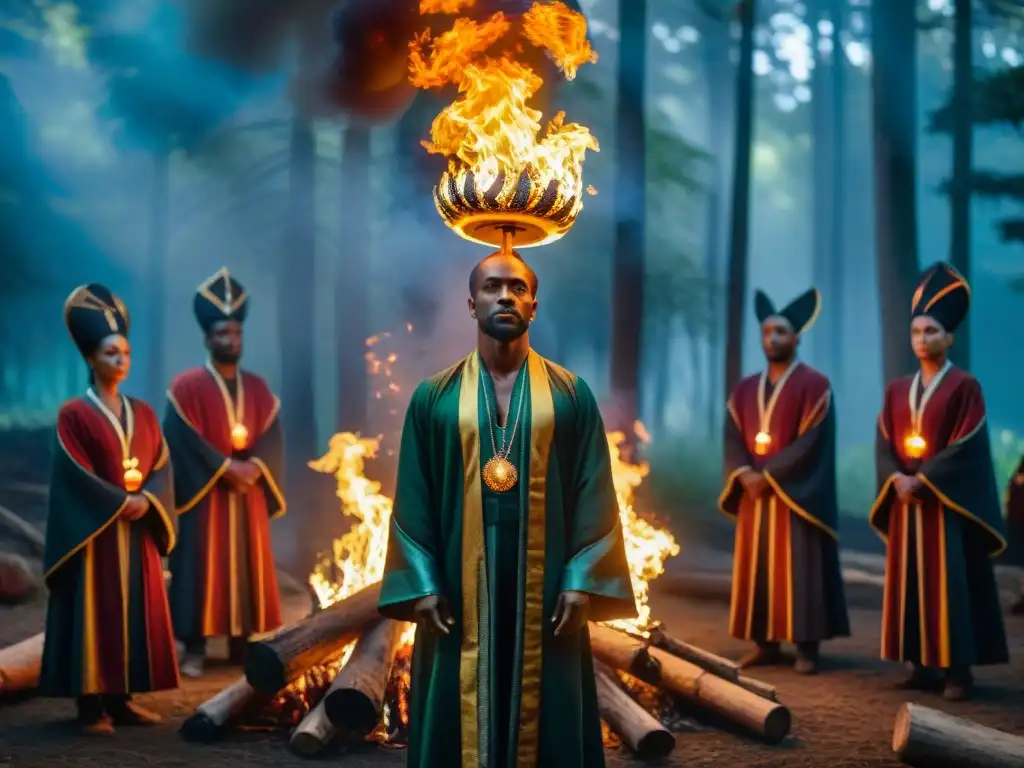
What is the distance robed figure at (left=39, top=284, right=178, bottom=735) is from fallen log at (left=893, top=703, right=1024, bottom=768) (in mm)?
3978

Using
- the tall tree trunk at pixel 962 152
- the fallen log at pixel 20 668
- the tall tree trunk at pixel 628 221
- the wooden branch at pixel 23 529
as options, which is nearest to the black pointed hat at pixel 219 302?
the fallen log at pixel 20 668

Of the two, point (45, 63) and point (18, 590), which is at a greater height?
point (45, 63)

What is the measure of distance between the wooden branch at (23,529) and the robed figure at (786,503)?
792cm

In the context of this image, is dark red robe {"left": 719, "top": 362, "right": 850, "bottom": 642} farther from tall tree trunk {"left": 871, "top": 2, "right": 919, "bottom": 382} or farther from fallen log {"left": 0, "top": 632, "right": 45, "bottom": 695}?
tall tree trunk {"left": 871, "top": 2, "right": 919, "bottom": 382}

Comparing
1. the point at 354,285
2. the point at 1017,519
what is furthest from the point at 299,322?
the point at 1017,519

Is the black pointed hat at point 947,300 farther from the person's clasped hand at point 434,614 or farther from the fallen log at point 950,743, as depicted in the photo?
the person's clasped hand at point 434,614

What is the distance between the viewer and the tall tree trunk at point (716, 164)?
15812mm

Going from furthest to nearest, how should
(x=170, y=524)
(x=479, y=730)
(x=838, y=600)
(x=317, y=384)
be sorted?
(x=317, y=384), (x=838, y=600), (x=170, y=524), (x=479, y=730)

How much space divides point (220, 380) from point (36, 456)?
5.89 meters

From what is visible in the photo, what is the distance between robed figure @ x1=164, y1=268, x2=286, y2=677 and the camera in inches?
290

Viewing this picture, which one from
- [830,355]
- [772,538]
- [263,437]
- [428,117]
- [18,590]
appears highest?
[428,117]

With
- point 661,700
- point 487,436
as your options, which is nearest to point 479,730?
point 487,436

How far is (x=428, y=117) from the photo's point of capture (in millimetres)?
12086

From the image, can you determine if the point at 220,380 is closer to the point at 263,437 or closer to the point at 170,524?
the point at 263,437
